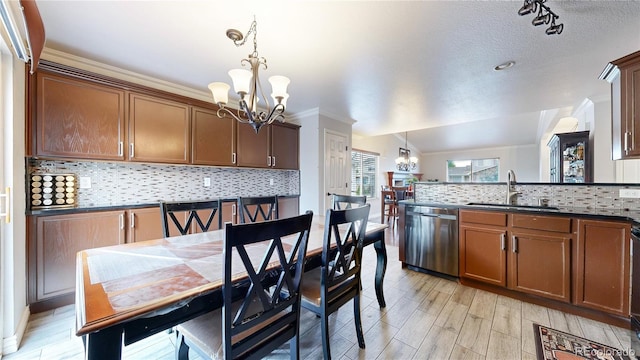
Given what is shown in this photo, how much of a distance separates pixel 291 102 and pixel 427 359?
3.37 m

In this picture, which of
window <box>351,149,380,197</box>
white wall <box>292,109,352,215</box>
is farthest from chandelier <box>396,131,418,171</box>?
white wall <box>292,109,352,215</box>

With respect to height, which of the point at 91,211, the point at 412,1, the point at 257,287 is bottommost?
the point at 257,287

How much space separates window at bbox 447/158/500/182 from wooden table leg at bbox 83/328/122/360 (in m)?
11.2

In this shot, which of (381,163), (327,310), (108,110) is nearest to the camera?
(327,310)

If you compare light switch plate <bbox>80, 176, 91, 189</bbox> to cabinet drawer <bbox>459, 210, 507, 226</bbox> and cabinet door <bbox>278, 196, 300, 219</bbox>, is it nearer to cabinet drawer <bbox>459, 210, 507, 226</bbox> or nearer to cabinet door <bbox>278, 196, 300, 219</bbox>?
cabinet door <bbox>278, 196, 300, 219</bbox>

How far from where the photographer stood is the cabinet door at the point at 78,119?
6.71 feet

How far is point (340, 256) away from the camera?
4.95 feet

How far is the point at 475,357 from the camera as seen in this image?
154 cm

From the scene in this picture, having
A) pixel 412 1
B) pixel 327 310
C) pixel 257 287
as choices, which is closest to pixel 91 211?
pixel 257 287

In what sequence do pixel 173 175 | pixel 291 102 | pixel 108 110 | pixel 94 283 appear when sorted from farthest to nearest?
pixel 291 102 < pixel 173 175 < pixel 108 110 < pixel 94 283

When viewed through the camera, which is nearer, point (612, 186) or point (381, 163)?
point (612, 186)

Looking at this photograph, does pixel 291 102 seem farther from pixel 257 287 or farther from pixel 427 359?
pixel 427 359

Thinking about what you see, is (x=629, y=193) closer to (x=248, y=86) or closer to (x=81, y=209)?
(x=248, y=86)

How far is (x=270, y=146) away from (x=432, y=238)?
2672mm
